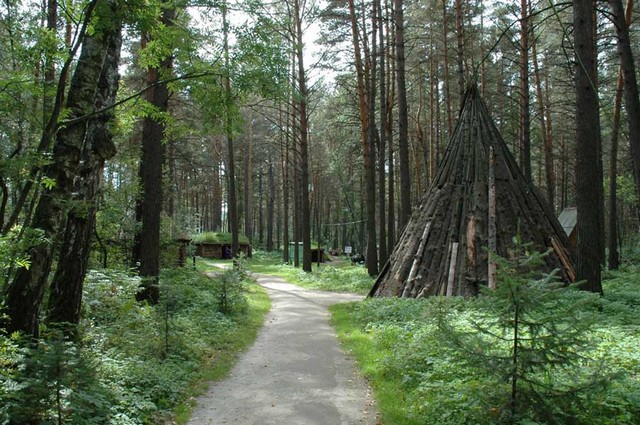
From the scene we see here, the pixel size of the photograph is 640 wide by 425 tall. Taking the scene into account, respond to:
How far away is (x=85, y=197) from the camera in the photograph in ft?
17.1

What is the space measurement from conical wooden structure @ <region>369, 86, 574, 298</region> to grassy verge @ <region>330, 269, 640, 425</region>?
1.87 m

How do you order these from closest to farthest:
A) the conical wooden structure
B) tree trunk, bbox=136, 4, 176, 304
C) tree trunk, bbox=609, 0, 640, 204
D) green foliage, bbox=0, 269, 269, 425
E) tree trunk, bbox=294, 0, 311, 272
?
green foliage, bbox=0, 269, 269, 425
tree trunk, bbox=136, 4, 176, 304
tree trunk, bbox=609, 0, 640, 204
the conical wooden structure
tree trunk, bbox=294, 0, 311, 272

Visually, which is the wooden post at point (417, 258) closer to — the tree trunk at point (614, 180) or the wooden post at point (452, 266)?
the wooden post at point (452, 266)

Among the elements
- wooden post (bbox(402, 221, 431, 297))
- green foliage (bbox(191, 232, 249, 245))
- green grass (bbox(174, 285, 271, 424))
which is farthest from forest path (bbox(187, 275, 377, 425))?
green foliage (bbox(191, 232, 249, 245))

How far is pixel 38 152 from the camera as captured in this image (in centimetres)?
364

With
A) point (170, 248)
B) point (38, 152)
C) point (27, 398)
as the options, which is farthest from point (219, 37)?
point (170, 248)

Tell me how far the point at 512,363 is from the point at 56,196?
14.8 feet

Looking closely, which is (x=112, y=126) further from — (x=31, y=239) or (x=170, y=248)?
(x=170, y=248)

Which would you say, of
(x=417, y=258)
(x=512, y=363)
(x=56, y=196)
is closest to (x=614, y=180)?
(x=417, y=258)

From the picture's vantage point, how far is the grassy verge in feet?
11.9

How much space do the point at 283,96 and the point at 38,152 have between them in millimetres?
3218

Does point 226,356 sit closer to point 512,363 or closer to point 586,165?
point 512,363

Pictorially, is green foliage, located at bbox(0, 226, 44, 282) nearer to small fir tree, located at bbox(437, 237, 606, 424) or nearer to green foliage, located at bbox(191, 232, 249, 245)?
small fir tree, located at bbox(437, 237, 606, 424)

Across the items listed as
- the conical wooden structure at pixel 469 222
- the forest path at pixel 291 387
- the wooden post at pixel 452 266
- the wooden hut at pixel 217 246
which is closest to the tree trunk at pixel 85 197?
the forest path at pixel 291 387
